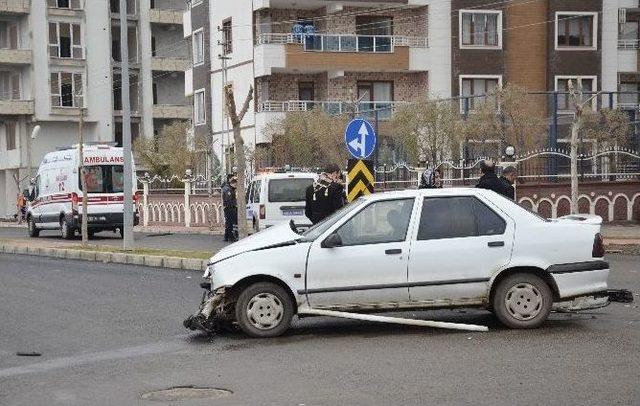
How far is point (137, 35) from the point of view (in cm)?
7119

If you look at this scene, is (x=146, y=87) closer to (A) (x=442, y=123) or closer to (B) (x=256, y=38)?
(B) (x=256, y=38)

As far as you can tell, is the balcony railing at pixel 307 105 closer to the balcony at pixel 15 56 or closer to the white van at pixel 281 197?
the white van at pixel 281 197

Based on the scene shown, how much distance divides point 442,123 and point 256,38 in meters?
15.8

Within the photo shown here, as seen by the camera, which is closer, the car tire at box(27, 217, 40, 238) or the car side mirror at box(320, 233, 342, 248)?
the car side mirror at box(320, 233, 342, 248)

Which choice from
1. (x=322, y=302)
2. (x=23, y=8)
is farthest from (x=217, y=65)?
(x=322, y=302)

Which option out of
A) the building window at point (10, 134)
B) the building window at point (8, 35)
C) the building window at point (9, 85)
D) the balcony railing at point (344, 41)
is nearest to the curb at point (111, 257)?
the balcony railing at point (344, 41)

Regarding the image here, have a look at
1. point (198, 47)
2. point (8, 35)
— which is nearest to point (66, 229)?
point (198, 47)

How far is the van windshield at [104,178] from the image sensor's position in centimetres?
3372

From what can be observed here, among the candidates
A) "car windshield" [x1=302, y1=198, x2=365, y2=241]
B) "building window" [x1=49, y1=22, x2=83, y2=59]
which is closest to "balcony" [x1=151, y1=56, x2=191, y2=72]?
"building window" [x1=49, y1=22, x2=83, y2=59]

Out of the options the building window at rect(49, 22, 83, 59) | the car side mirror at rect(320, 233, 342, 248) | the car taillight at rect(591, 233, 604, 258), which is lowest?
the car taillight at rect(591, 233, 604, 258)

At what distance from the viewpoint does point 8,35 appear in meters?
66.1

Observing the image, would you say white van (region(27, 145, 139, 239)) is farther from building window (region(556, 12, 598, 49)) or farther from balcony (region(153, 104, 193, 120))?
balcony (region(153, 104, 193, 120))

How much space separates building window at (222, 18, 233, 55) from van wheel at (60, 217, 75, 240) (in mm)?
16376

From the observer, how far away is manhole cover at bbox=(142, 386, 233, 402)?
8133mm
